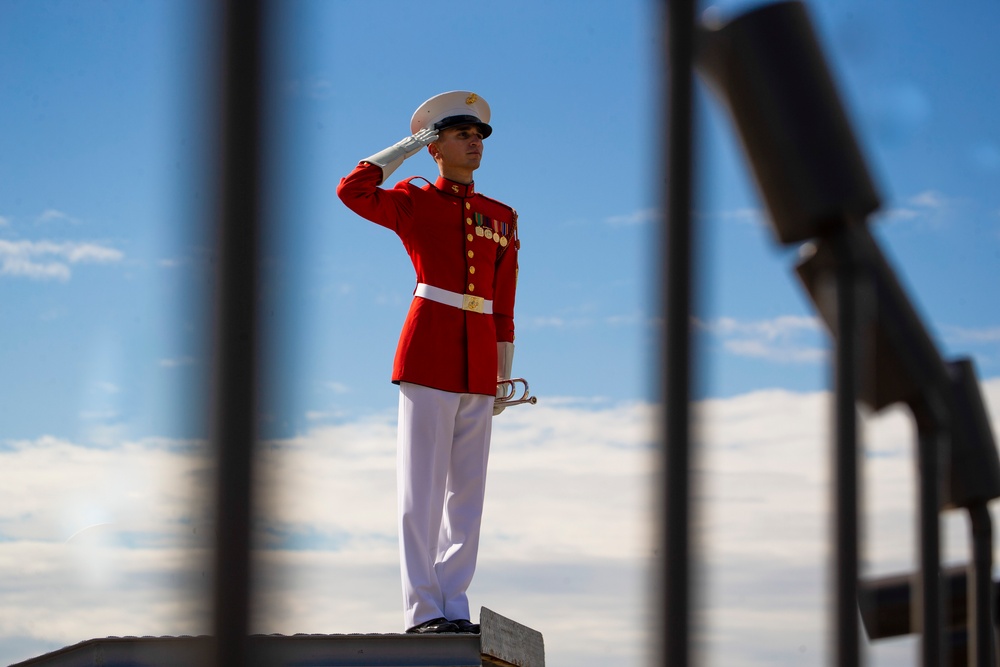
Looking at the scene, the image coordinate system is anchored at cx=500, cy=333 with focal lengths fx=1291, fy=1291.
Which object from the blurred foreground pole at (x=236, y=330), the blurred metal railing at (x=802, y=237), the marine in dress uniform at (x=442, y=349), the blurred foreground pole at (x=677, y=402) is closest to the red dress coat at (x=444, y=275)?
the marine in dress uniform at (x=442, y=349)

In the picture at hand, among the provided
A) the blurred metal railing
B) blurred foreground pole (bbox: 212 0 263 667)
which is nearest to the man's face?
the blurred metal railing

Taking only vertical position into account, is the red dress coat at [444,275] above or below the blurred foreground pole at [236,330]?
above

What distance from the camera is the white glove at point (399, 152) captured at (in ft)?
15.6

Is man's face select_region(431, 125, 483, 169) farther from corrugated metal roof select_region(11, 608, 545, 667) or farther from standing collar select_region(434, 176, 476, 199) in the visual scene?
corrugated metal roof select_region(11, 608, 545, 667)

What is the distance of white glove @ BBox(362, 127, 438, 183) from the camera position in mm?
4742

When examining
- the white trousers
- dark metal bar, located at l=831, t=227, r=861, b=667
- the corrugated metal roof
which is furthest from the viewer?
the white trousers

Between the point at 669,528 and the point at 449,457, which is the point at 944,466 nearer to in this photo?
the point at 669,528

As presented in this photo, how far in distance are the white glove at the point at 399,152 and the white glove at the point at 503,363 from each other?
35.5 inches

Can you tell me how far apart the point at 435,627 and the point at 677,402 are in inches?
131

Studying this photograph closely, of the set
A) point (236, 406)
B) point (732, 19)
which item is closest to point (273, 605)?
point (236, 406)

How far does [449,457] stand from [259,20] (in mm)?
3882

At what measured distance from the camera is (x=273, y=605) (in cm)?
114

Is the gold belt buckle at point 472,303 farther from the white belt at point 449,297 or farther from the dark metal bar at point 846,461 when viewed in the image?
the dark metal bar at point 846,461

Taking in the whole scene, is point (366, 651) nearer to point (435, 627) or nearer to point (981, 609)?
point (435, 627)
